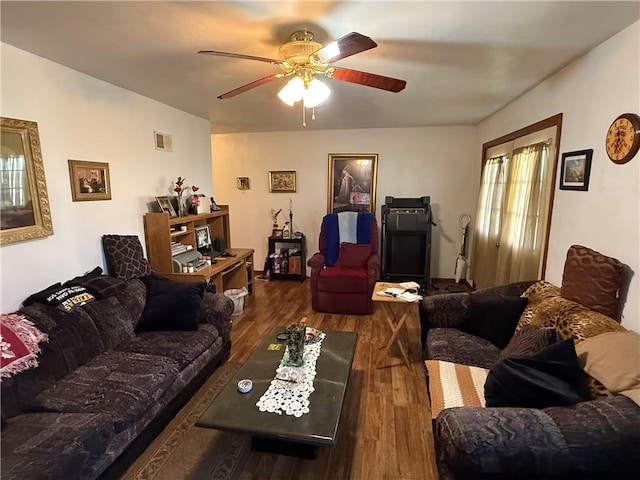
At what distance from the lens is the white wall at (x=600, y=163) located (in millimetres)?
1685

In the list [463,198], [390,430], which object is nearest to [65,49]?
[390,430]

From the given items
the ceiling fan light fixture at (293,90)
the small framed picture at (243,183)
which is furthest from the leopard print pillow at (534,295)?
the small framed picture at (243,183)

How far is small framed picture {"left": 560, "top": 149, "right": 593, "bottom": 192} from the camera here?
206 cm

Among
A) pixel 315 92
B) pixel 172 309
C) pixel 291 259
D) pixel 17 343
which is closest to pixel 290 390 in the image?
pixel 172 309

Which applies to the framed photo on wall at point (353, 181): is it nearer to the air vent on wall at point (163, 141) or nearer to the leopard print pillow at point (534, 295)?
the air vent on wall at point (163, 141)

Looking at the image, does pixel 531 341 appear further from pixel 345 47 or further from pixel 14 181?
pixel 14 181

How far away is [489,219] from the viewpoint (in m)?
3.86

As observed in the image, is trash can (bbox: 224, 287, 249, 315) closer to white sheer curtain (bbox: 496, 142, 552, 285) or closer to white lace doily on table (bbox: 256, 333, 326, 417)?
white lace doily on table (bbox: 256, 333, 326, 417)

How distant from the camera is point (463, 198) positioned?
4812mm

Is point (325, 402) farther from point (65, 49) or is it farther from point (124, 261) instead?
point (65, 49)

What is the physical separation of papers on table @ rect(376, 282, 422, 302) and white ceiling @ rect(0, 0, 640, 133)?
1.71 m

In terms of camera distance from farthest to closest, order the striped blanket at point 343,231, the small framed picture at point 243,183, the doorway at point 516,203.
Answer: the small framed picture at point 243,183
the striped blanket at point 343,231
the doorway at point 516,203

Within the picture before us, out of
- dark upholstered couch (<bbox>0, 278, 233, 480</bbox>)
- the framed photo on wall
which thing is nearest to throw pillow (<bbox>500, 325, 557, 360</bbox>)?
dark upholstered couch (<bbox>0, 278, 233, 480</bbox>)

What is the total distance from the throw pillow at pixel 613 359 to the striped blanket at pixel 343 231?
2.93m
